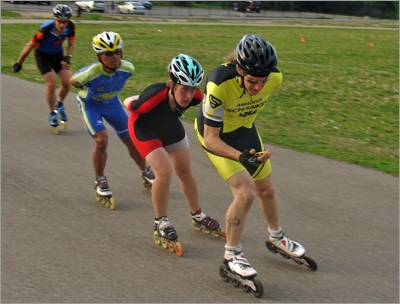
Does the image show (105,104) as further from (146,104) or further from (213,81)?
(213,81)

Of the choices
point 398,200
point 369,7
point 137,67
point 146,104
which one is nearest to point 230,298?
point 146,104

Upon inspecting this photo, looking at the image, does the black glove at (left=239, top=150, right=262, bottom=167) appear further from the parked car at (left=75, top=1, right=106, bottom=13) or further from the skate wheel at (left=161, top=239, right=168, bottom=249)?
the parked car at (left=75, top=1, right=106, bottom=13)

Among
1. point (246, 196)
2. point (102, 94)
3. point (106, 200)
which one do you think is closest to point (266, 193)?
point (246, 196)

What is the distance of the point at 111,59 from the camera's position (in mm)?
7453

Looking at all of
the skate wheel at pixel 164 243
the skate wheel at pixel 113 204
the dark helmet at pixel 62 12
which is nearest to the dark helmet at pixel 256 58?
the skate wheel at pixel 164 243

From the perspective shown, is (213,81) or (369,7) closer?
(213,81)

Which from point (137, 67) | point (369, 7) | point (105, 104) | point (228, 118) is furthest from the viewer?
point (369, 7)

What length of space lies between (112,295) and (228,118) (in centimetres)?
185

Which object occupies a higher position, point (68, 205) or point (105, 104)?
point (105, 104)

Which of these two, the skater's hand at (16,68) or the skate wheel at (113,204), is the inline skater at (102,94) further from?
the skater's hand at (16,68)

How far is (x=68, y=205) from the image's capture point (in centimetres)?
737

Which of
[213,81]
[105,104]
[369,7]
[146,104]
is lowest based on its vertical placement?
[369,7]

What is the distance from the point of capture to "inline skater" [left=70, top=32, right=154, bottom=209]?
739 centimetres

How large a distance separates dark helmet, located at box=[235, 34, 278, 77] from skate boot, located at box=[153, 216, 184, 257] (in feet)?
6.33
